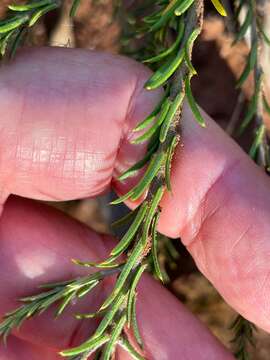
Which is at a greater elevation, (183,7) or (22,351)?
(183,7)

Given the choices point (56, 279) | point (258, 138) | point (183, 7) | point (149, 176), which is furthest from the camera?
point (56, 279)

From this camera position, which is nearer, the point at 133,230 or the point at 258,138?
the point at 133,230

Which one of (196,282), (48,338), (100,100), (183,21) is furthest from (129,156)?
(196,282)

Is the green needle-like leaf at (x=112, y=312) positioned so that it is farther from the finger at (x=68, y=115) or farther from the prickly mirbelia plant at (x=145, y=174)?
the finger at (x=68, y=115)

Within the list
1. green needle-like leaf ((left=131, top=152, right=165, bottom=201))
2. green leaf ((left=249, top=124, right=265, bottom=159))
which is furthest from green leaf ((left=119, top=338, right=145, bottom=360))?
green leaf ((left=249, top=124, right=265, bottom=159))

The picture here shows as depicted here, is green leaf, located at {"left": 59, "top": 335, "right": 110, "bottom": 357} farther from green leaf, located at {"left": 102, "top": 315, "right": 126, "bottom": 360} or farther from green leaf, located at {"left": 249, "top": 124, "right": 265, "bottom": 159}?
green leaf, located at {"left": 249, "top": 124, "right": 265, "bottom": 159}

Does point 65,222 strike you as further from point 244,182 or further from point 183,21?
point 183,21

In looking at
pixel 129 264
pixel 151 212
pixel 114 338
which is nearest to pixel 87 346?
pixel 114 338

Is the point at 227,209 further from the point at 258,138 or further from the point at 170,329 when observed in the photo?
the point at 170,329
